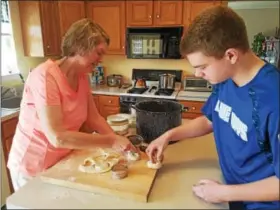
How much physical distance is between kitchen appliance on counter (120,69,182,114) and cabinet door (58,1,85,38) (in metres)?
1.03

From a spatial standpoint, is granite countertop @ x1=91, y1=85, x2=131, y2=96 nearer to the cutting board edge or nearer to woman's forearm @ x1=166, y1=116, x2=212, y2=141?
woman's forearm @ x1=166, y1=116, x2=212, y2=141

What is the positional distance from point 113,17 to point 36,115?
233 centimetres

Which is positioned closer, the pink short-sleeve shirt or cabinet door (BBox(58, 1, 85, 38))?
the pink short-sleeve shirt

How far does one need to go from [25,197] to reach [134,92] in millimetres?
2247

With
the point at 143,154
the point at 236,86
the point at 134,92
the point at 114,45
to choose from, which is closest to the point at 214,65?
the point at 236,86

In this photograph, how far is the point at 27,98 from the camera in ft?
3.64

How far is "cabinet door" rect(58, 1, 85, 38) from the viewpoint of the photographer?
2949mm

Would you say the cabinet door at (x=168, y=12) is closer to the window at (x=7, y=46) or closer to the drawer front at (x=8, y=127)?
the window at (x=7, y=46)

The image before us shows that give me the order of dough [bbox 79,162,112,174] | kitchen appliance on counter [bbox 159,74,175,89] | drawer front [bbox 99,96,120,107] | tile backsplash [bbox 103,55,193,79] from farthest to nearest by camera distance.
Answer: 1. tile backsplash [bbox 103,55,193,79]
2. kitchen appliance on counter [bbox 159,74,175,89]
3. drawer front [bbox 99,96,120,107]
4. dough [bbox 79,162,112,174]

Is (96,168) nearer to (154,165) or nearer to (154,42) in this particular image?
(154,165)

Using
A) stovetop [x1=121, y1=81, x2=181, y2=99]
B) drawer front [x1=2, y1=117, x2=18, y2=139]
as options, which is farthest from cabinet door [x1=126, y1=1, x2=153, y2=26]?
drawer front [x1=2, y1=117, x2=18, y2=139]

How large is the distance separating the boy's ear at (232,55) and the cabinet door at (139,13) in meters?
2.35

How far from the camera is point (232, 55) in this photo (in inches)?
31.4

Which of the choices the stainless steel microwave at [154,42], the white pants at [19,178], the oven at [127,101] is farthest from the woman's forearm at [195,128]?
the stainless steel microwave at [154,42]
